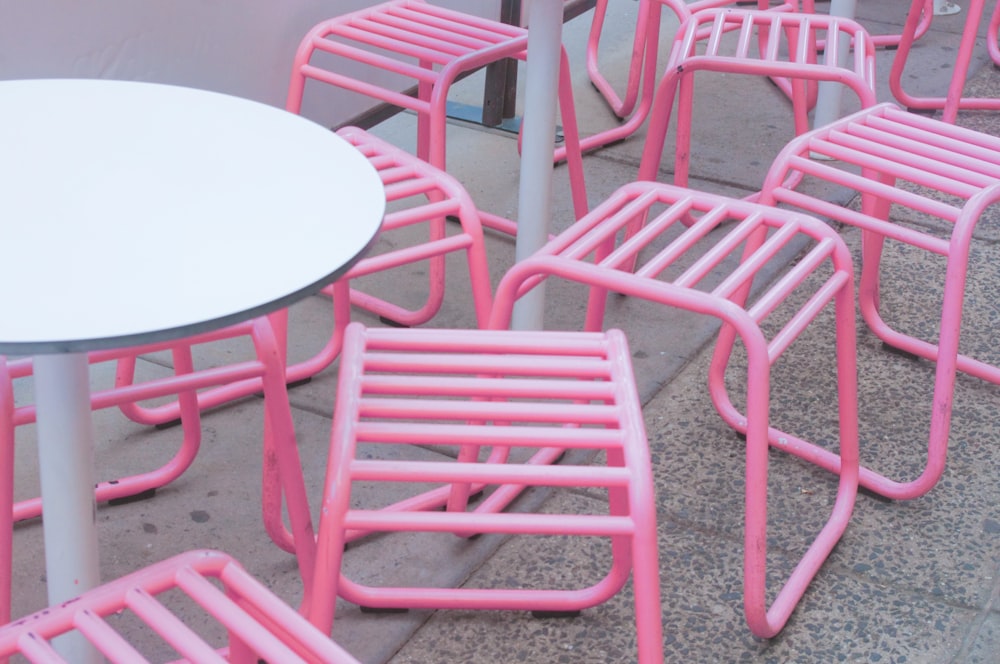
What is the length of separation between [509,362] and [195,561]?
1.77 ft

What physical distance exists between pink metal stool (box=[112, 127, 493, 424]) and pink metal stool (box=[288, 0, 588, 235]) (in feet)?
0.64

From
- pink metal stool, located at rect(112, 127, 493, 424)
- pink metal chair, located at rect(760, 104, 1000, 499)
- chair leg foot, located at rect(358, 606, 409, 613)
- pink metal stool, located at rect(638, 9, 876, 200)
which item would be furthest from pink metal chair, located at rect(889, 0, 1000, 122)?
chair leg foot, located at rect(358, 606, 409, 613)

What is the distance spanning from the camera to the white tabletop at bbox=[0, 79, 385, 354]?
1.04 meters

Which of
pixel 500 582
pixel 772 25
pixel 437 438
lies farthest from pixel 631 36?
pixel 437 438

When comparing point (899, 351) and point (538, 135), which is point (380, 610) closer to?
point (538, 135)

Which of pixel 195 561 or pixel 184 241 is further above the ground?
pixel 184 241

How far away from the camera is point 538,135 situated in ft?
8.02

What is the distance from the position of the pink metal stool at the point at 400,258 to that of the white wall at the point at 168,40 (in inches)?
22.2

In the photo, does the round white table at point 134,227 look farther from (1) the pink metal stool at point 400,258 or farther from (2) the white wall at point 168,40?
(2) the white wall at point 168,40

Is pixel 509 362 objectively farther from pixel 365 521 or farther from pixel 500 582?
pixel 500 582

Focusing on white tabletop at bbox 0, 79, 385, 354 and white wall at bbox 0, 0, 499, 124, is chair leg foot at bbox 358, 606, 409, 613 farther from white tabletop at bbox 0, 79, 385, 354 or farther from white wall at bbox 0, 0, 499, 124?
white wall at bbox 0, 0, 499, 124

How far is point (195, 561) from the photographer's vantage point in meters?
1.23

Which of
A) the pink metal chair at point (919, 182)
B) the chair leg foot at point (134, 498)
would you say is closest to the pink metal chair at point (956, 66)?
the pink metal chair at point (919, 182)

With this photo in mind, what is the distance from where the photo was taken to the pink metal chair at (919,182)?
7.02 ft
